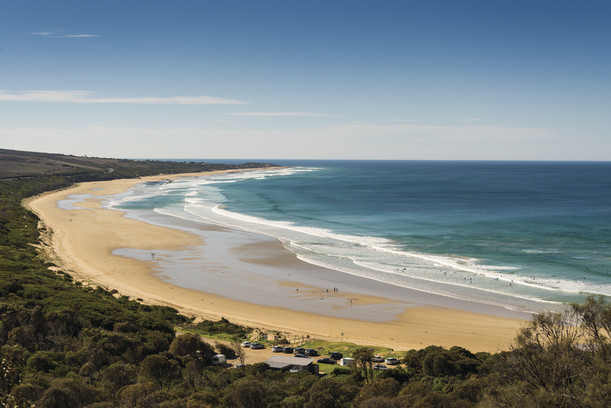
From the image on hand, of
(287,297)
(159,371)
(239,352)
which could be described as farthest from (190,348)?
(287,297)

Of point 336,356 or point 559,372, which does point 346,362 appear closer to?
point 336,356

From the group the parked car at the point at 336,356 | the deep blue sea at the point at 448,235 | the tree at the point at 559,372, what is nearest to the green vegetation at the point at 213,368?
the tree at the point at 559,372

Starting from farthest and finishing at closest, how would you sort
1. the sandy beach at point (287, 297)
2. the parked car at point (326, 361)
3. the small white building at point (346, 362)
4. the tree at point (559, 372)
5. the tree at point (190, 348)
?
the sandy beach at point (287, 297) < the parked car at point (326, 361) < the small white building at point (346, 362) < the tree at point (190, 348) < the tree at point (559, 372)

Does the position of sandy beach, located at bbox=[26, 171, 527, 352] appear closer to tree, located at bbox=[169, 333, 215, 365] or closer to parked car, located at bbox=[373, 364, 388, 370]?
parked car, located at bbox=[373, 364, 388, 370]

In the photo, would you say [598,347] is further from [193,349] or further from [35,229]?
[35,229]

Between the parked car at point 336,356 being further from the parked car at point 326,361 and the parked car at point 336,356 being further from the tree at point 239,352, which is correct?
the tree at point 239,352

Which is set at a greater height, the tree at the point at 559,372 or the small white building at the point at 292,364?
the tree at the point at 559,372
